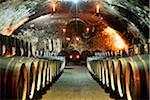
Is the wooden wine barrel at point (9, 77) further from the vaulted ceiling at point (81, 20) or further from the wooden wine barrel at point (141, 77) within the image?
the vaulted ceiling at point (81, 20)

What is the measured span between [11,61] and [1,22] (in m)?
8.15

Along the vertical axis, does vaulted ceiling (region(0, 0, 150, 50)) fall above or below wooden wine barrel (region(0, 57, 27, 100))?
above

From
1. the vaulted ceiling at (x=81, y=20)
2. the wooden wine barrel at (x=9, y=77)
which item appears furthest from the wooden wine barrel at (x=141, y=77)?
the vaulted ceiling at (x=81, y=20)

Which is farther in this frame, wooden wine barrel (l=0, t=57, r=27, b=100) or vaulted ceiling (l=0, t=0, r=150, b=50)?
vaulted ceiling (l=0, t=0, r=150, b=50)

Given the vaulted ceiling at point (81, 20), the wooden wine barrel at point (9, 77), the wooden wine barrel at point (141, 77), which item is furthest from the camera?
the vaulted ceiling at point (81, 20)

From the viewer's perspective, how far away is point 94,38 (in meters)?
21.6

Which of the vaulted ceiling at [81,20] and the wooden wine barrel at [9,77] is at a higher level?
the vaulted ceiling at [81,20]

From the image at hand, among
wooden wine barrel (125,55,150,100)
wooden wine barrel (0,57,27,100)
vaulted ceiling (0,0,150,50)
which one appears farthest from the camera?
vaulted ceiling (0,0,150,50)

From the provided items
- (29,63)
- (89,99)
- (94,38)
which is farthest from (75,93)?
(94,38)

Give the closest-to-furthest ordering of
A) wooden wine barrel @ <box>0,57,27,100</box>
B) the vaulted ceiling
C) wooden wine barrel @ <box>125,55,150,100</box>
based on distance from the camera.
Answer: wooden wine barrel @ <box>0,57,27,100</box>
wooden wine barrel @ <box>125,55,150,100</box>
the vaulted ceiling

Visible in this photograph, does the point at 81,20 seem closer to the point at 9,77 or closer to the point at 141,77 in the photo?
the point at 141,77

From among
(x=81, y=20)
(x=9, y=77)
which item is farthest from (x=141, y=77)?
(x=81, y=20)

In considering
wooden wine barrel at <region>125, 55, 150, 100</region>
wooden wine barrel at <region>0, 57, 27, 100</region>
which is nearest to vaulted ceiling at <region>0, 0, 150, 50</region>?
wooden wine barrel at <region>0, 57, 27, 100</region>

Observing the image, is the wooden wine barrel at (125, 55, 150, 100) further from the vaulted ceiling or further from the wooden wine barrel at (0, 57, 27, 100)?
the vaulted ceiling
